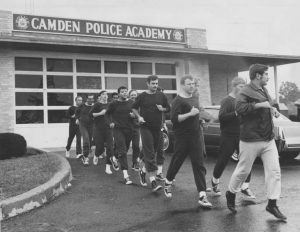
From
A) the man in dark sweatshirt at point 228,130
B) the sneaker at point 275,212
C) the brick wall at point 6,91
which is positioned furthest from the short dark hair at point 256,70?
the brick wall at point 6,91

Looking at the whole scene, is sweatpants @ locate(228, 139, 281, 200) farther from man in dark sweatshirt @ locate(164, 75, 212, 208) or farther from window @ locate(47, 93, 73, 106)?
window @ locate(47, 93, 73, 106)

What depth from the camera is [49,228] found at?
516 cm

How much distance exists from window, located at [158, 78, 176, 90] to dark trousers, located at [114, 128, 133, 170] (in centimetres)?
976

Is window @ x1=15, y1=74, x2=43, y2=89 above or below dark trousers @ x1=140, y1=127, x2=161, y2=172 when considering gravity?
above

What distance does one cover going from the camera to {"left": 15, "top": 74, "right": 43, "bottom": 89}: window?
15367mm

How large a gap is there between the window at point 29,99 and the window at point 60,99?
0.34 m

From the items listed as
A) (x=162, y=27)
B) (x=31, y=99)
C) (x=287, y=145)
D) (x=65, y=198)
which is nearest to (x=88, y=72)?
(x=31, y=99)

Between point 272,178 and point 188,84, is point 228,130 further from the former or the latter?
point 272,178

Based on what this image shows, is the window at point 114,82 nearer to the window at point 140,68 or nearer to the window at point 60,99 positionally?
the window at point 140,68

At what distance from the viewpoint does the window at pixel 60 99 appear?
15.8 meters

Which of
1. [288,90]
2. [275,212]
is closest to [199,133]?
[275,212]

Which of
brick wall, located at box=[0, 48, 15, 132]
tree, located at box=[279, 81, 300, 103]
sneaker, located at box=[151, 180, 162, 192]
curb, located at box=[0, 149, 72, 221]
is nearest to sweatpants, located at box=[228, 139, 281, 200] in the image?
sneaker, located at box=[151, 180, 162, 192]

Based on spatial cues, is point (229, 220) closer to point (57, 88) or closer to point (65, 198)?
point (65, 198)

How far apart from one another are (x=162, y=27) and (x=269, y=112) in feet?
44.4
